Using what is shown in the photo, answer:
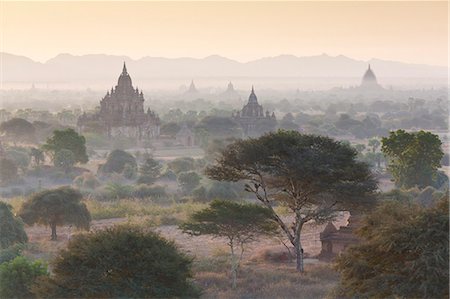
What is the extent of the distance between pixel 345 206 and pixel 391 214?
5.99m

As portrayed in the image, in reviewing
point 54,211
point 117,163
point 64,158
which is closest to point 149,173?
point 117,163

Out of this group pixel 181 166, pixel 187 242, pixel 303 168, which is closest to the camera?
pixel 303 168

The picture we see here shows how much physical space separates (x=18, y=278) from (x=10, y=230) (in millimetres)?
8037

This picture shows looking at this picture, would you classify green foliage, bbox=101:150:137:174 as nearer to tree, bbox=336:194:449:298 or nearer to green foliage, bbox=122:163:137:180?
green foliage, bbox=122:163:137:180

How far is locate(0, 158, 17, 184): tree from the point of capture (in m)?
40.7

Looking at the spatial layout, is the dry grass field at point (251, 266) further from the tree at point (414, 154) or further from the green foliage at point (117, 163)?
the green foliage at point (117, 163)

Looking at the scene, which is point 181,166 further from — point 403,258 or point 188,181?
point 403,258

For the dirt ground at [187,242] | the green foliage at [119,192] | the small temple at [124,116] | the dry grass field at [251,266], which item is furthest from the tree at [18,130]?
the dry grass field at [251,266]

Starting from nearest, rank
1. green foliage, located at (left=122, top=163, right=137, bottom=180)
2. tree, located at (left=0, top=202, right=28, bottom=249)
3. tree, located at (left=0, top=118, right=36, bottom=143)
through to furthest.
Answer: tree, located at (left=0, top=202, right=28, bottom=249)
green foliage, located at (left=122, top=163, right=137, bottom=180)
tree, located at (left=0, top=118, right=36, bottom=143)

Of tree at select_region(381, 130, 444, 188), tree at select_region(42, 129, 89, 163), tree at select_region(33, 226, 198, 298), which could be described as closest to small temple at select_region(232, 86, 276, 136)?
tree at select_region(42, 129, 89, 163)

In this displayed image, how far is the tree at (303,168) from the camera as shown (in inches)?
731

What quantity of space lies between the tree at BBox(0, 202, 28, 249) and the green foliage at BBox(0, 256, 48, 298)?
7.08 metres

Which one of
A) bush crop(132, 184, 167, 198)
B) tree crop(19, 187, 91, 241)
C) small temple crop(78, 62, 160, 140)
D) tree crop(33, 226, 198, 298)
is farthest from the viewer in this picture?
small temple crop(78, 62, 160, 140)

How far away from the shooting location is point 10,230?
2255cm
